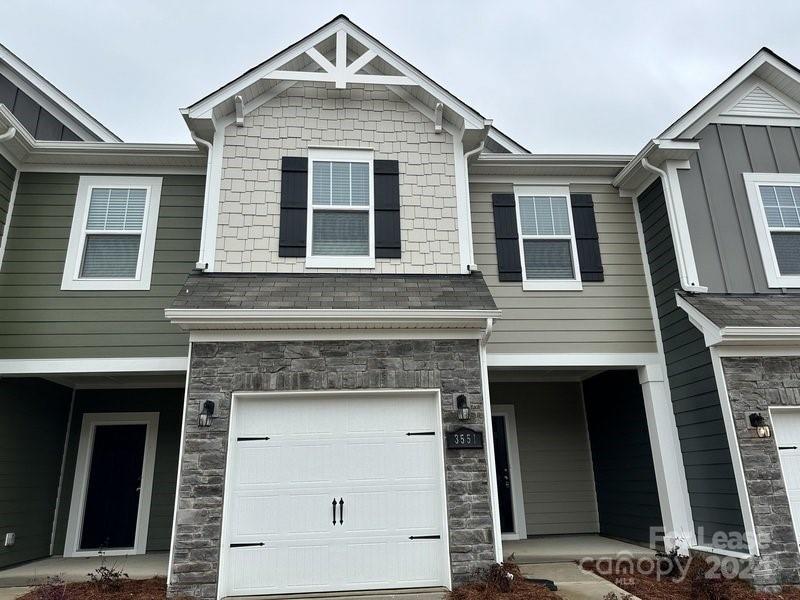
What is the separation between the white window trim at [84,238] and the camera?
712 centimetres

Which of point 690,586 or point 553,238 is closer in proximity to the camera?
point 690,586

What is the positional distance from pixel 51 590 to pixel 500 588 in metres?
4.44

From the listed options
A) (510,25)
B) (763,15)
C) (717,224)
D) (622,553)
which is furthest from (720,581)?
(763,15)

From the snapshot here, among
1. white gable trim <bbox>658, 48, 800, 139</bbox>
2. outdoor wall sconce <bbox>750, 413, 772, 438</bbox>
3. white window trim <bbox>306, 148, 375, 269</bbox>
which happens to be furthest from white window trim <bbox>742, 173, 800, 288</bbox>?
white window trim <bbox>306, 148, 375, 269</bbox>

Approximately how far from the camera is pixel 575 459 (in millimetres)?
8844

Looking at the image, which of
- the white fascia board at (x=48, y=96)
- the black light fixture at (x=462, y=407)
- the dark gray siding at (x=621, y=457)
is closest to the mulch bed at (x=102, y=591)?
the black light fixture at (x=462, y=407)

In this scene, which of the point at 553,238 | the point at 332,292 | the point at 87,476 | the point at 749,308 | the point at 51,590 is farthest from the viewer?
the point at 87,476

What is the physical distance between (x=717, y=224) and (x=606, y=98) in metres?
39.7

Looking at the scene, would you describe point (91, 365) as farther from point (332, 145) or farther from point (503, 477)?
point (503, 477)

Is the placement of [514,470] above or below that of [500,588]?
above

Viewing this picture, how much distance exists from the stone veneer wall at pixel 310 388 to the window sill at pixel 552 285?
6.34 ft

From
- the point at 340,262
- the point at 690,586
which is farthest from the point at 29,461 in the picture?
the point at 690,586

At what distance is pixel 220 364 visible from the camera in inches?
229

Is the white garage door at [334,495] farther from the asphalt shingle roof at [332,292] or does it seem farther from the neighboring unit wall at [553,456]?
the neighboring unit wall at [553,456]
